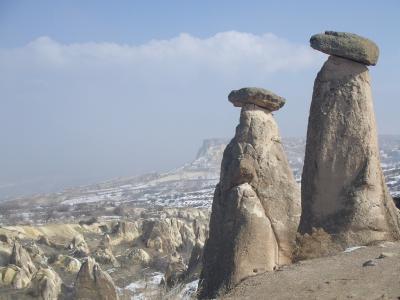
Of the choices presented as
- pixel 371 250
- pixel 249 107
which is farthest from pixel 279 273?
pixel 249 107

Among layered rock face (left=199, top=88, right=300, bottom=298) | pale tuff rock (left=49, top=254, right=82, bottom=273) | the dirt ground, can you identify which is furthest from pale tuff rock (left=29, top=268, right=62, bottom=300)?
the dirt ground

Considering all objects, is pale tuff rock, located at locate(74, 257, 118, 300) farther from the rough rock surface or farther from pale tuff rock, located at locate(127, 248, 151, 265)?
pale tuff rock, located at locate(127, 248, 151, 265)

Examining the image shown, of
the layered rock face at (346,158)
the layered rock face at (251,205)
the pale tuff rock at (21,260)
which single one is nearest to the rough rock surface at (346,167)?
the layered rock face at (346,158)

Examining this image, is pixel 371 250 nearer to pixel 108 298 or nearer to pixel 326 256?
pixel 326 256

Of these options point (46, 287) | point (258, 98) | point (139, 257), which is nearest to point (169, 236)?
point (139, 257)

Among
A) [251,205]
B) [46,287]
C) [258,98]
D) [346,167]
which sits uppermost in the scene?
[258,98]

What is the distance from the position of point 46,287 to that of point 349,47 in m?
13.9

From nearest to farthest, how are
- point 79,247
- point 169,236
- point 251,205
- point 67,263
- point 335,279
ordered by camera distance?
1. point 335,279
2. point 251,205
3. point 67,263
4. point 79,247
5. point 169,236

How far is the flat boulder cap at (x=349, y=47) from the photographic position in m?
8.66

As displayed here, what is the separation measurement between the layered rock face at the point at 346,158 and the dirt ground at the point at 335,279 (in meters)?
0.51

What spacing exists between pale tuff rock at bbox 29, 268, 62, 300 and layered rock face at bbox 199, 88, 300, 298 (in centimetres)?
1111

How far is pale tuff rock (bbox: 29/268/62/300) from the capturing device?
1872 centimetres

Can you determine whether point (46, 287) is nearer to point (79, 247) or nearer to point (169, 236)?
point (79, 247)

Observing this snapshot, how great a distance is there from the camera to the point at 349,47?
866 cm
